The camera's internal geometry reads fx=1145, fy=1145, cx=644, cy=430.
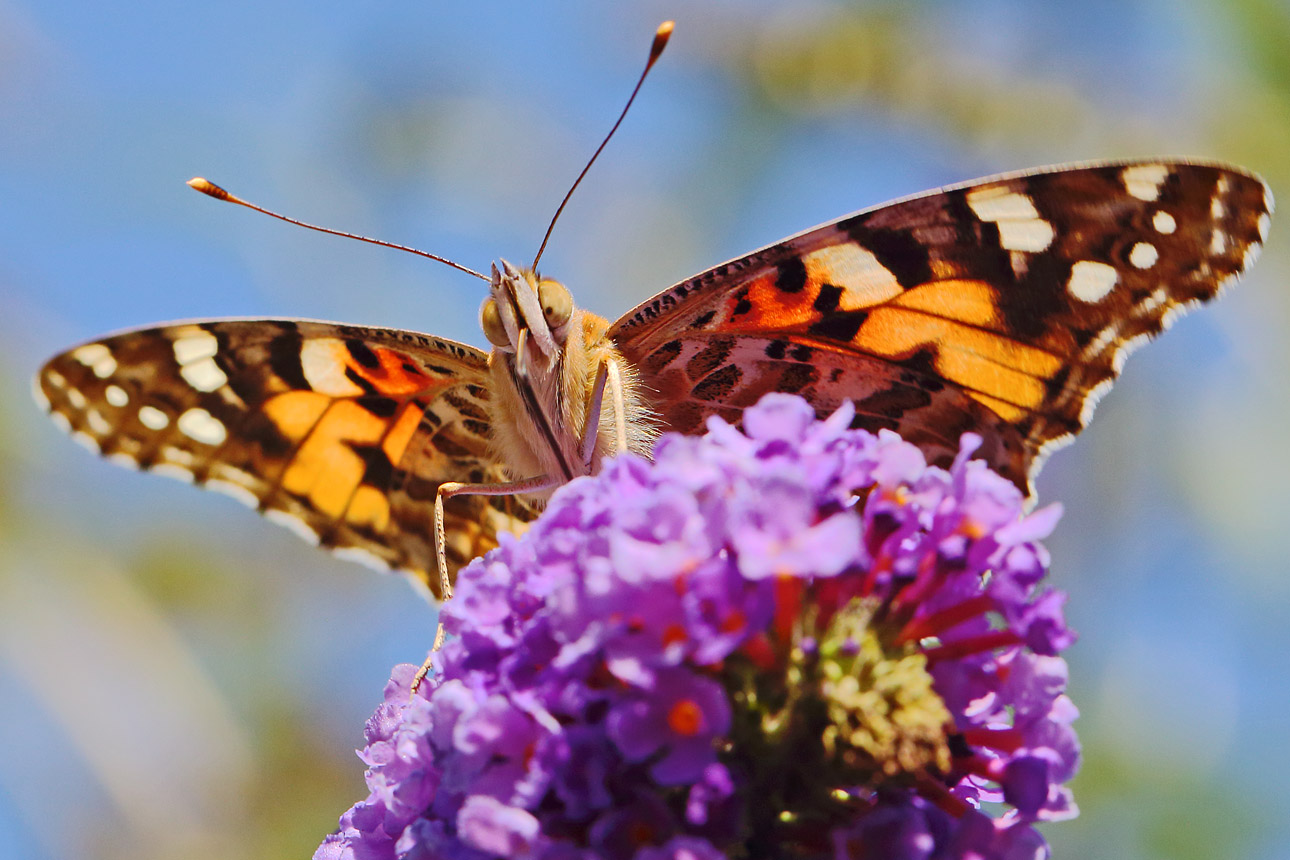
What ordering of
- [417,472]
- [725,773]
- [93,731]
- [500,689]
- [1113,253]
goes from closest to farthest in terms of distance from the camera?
1. [725,773]
2. [500,689]
3. [1113,253]
4. [417,472]
5. [93,731]

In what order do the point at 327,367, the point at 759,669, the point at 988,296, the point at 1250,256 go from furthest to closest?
the point at 327,367
the point at 988,296
the point at 1250,256
the point at 759,669

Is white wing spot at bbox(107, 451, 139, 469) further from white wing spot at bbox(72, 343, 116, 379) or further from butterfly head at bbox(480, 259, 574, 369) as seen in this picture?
butterfly head at bbox(480, 259, 574, 369)

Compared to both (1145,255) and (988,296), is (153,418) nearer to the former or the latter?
(988,296)

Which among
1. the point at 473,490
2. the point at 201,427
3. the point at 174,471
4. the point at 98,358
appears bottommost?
the point at 473,490

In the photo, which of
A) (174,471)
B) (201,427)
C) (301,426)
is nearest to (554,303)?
(301,426)

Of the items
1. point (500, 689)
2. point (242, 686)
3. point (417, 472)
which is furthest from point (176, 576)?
point (500, 689)

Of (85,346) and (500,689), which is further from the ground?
(85,346)

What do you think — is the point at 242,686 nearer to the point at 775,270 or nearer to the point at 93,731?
the point at 93,731
